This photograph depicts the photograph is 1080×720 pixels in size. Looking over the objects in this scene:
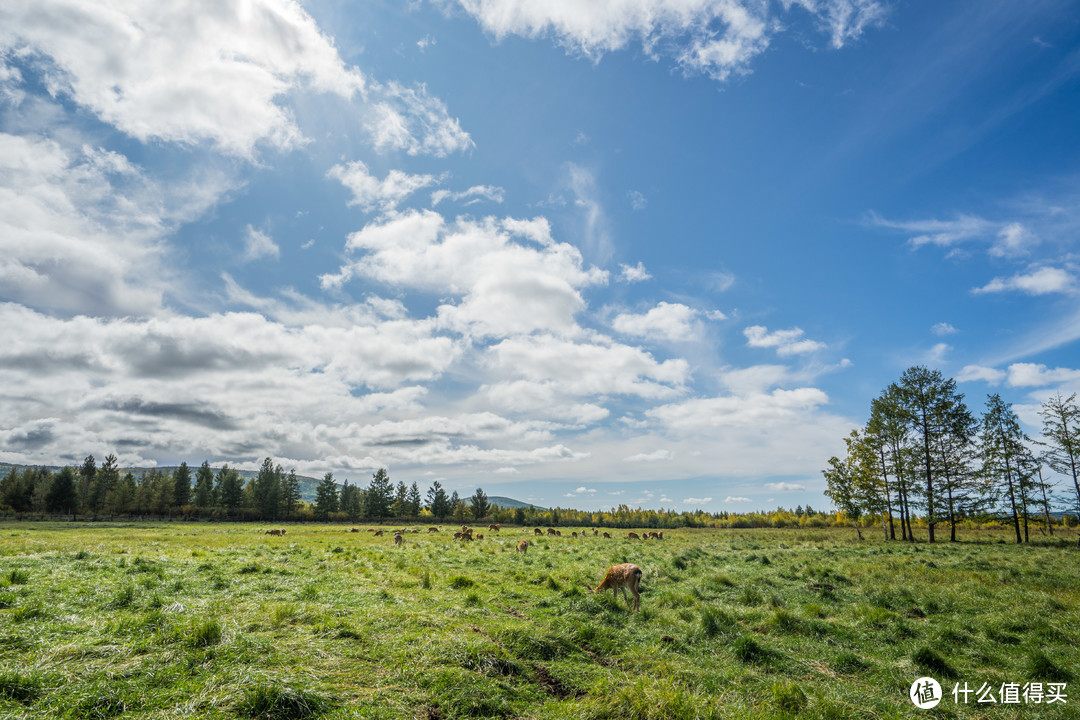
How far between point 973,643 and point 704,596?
23.5 feet

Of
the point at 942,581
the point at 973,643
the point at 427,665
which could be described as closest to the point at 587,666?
the point at 427,665

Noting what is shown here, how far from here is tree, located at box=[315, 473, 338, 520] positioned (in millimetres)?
119381

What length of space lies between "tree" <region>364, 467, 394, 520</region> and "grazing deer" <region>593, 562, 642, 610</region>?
123 meters

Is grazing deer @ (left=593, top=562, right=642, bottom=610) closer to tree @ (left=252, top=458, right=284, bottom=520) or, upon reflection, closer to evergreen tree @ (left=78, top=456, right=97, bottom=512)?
tree @ (left=252, top=458, right=284, bottom=520)

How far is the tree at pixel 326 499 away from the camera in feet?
392

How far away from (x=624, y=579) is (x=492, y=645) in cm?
716

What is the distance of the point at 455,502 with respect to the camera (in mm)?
143000

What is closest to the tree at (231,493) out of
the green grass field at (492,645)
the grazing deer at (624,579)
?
the green grass field at (492,645)

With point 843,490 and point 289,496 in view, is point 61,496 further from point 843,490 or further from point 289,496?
point 843,490

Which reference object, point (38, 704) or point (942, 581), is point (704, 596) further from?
point (38, 704)

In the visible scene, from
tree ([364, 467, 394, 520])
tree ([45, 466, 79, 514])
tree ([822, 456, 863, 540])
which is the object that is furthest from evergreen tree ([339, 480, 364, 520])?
tree ([822, 456, 863, 540])

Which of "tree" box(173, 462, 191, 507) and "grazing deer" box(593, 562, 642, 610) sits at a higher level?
"grazing deer" box(593, 562, 642, 610)

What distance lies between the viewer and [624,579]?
15.1 m

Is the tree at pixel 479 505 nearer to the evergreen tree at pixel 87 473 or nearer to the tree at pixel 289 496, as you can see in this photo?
the tree at pixel 289 496
